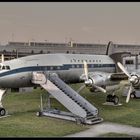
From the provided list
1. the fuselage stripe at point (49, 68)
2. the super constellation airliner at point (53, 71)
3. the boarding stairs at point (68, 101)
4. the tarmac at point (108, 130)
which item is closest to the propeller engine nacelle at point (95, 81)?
the super constellation airliner at point (53, 71)

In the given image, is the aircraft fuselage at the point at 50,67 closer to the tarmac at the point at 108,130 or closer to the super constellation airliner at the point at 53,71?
the super constellation airliner at the point at 53,71

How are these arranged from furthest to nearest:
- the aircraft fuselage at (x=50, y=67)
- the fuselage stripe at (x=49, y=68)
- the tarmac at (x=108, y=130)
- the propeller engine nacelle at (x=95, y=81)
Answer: the propeller engine nacelle at (x=95, y=81), the aircraft fuselage at (x=50, y=67), the fuselage stripe at (x=49, y=68), the tarmac at (x=108, y=130)

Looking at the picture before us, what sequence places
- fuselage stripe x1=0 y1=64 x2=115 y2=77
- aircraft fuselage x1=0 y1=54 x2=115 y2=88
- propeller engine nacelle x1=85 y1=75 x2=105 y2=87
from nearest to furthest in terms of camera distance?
fuselage stripe x1=0 y1=64 x2=115 y2=77 → aircraft fuselage x1=0 y1=54 x2=115 y2=88 → propeller engine nacelle x1=85 y1=75 x2=105 y2=87

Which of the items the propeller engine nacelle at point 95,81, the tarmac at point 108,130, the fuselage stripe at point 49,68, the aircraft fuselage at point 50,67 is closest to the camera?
the tarmac at point 108,130

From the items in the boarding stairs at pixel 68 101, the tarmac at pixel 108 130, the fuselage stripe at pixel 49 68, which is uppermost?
the fuselage stripe at pixel 49 68

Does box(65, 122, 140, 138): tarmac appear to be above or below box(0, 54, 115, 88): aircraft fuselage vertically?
below

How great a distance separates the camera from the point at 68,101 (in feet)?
73.8

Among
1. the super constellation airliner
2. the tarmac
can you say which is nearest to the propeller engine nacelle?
the super constellation airliner

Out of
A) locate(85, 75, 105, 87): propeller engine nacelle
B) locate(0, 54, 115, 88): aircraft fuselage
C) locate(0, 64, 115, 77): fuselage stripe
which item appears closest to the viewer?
locate(0, 64, 115, 77): fuselage stripe

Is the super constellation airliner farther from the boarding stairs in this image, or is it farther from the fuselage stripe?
the boarding stairs

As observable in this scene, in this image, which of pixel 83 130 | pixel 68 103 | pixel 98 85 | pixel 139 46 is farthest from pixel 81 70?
pixel 139 46

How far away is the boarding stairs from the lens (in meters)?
21.0

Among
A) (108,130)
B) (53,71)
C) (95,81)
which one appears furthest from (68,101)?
(53,71)

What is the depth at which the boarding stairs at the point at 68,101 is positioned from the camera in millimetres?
20994
